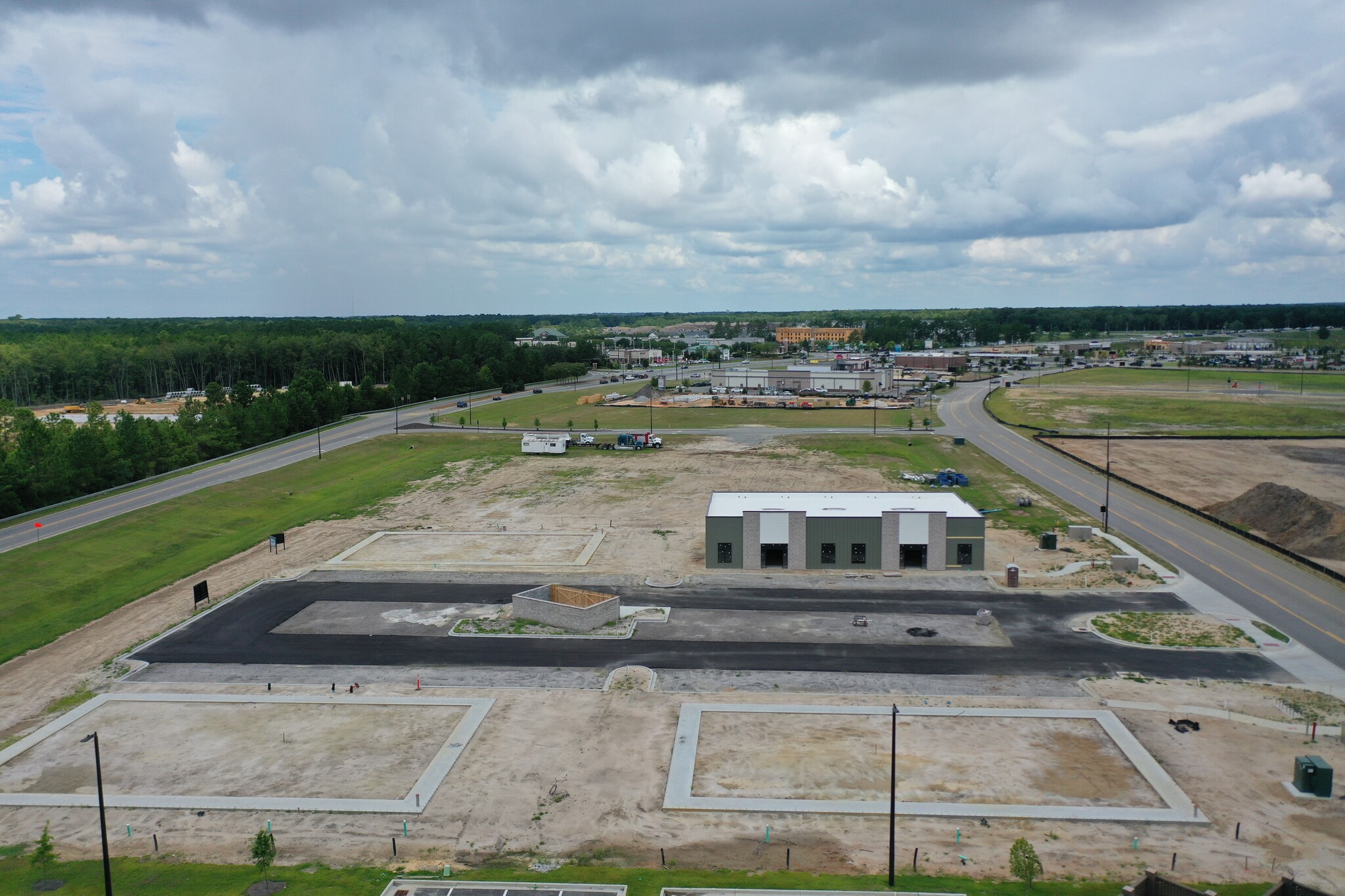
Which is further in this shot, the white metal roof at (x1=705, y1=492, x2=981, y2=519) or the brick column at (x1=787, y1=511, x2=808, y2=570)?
the white metal roof at (x1=705, y1=492, x2=981, y2=519)

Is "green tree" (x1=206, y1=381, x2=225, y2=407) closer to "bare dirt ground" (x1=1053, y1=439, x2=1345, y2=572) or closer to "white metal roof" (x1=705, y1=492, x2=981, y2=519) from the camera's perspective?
"white metal roof" (x1=705, y1=492, x2=981, y2=519)

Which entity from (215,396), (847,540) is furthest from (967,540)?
(215,396)

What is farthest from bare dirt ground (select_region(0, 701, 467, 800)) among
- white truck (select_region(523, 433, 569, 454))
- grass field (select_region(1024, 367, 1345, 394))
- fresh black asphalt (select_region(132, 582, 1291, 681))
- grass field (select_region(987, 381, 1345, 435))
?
grass field (select_region(1024, 367, 1345, 394))

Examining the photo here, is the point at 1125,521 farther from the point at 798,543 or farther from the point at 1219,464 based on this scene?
the point at 1219,464

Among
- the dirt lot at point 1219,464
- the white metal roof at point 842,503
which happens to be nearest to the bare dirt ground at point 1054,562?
the white metal roof at point 842,503

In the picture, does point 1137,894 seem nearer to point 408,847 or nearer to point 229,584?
point 408,847

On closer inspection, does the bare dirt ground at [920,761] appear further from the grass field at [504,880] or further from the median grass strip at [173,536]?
the median grass strip at [173,536]

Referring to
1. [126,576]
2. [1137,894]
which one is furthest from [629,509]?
[1137,894]
